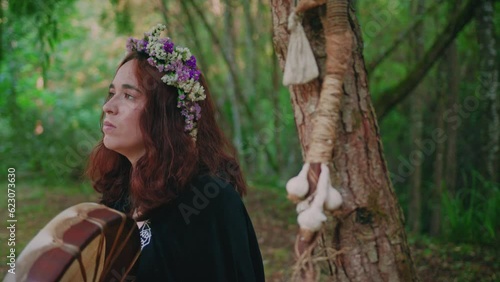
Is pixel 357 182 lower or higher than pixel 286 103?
lower

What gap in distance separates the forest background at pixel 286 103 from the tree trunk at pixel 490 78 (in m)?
0.01

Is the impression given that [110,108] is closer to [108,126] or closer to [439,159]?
[108,126]

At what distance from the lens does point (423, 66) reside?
3.94 meters

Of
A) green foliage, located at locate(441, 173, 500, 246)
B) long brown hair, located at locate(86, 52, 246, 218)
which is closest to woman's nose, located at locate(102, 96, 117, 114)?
long brown hair, located at locate(86, 52, 246, 218)

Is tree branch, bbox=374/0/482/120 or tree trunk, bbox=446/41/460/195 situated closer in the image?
tree branch, bbox=374/0/482/120

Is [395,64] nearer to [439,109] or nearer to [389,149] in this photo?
[389,149]

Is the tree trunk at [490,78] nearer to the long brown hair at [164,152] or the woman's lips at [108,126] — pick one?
the long brown hair at [164,152]

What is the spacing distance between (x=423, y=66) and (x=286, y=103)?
19.1 ft

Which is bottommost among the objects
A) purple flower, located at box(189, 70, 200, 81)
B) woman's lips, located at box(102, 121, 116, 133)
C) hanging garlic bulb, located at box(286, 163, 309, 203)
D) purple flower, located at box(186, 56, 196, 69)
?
hanging garlic bulb, located at box(286, 163, 309, 203)

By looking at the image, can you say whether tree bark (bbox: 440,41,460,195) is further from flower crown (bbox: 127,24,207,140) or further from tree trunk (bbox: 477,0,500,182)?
flower crown (bbox: 127,24,207,140)

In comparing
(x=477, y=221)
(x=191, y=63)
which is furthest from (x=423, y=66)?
(x=191, y=63)

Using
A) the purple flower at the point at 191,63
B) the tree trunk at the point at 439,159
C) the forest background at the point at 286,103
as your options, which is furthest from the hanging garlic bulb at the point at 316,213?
the tree trunk at the point at 439,159

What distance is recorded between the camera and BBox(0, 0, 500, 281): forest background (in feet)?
14.0

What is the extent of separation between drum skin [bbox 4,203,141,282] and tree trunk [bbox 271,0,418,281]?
721 millimetres
